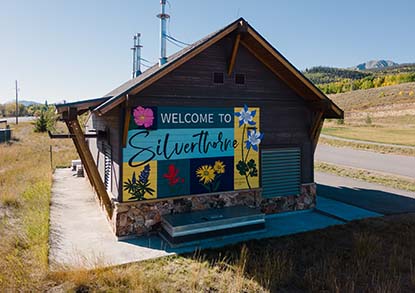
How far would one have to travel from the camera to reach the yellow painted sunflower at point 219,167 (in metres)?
9.75

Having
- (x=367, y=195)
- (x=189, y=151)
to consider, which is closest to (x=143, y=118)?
(x=189, y=151)

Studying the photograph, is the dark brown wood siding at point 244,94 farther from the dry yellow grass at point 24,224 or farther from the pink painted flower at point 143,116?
the dry yellow grass at point 24,224

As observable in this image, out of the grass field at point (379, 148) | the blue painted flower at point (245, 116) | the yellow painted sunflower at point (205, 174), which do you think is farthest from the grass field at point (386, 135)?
the yellow painted sunflower at point (205, 174)

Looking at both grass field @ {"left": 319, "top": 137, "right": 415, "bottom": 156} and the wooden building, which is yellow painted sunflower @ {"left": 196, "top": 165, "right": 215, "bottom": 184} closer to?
the wooden building

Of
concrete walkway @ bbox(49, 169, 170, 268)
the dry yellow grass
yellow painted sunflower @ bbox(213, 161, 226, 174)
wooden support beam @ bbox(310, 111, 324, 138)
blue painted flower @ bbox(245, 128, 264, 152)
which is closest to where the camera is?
the dry yellow grass

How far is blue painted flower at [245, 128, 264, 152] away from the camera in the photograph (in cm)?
1020

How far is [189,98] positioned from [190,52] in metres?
1.28

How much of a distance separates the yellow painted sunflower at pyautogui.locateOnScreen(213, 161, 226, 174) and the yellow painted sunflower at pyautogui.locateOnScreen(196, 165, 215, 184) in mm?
130

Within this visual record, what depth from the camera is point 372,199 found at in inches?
504

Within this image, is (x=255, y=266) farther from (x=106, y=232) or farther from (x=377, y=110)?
(x=377, y=110)

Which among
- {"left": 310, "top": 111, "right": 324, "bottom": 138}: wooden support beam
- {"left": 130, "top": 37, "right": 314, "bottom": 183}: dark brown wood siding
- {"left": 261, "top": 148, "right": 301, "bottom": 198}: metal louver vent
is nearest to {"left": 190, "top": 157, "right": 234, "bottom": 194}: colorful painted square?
{"left": 261, "top": 148, "right": 301, "bottom": 198}: metal louver vent

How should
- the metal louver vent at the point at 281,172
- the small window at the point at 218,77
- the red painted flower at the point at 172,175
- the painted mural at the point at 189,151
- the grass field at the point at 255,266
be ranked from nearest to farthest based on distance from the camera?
the grass field at the point at 255,266
the painted mural at the point at 189,151
the red painted flower at the point at 172,175
the small window at the point at 218,77
the metal louver vent at the point at 281,172

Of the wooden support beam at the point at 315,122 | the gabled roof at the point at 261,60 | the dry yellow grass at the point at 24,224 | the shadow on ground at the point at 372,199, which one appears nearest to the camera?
the dry yellow grass at the point at 24,224

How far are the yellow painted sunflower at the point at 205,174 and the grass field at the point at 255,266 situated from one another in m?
2.26
